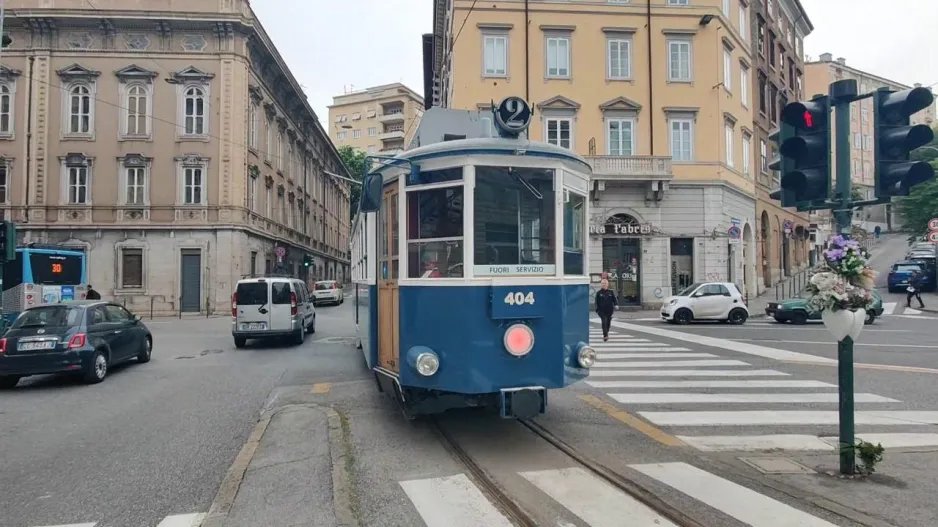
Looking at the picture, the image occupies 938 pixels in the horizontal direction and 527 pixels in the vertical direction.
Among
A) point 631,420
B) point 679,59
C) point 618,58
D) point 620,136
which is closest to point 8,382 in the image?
point 631,420

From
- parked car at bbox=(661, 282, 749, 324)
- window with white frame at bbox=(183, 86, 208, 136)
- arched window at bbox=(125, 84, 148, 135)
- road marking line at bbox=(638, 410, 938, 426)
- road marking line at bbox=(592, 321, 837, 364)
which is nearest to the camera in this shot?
road marking line at bbox=(638, 410, 938, 426)

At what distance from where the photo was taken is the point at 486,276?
594 cm

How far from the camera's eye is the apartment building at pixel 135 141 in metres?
31.0

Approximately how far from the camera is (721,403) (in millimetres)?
8617

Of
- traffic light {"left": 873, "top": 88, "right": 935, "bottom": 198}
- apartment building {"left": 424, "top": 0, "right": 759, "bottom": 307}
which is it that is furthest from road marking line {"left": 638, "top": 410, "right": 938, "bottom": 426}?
apartment building {"left": 424, "top": 0, "right": 759, "bottom": 307}

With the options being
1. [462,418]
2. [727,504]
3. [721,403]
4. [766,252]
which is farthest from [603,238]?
[727,504]

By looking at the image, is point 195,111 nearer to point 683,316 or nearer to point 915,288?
point 683,316

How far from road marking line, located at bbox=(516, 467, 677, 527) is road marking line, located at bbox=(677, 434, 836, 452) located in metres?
1.76

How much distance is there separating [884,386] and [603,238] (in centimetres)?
1937

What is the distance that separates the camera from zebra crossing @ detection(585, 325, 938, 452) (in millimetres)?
6797

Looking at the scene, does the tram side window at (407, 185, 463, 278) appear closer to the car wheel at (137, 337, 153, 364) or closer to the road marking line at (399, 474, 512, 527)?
the road marking line at (399, 474, 512, 527)

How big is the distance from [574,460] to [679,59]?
94.4 ft

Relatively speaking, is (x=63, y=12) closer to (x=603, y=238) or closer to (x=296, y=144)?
(x=296, y=144)

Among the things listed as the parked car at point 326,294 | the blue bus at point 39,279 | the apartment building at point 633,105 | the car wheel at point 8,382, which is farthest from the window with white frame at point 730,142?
the car wheel at point 8,382
